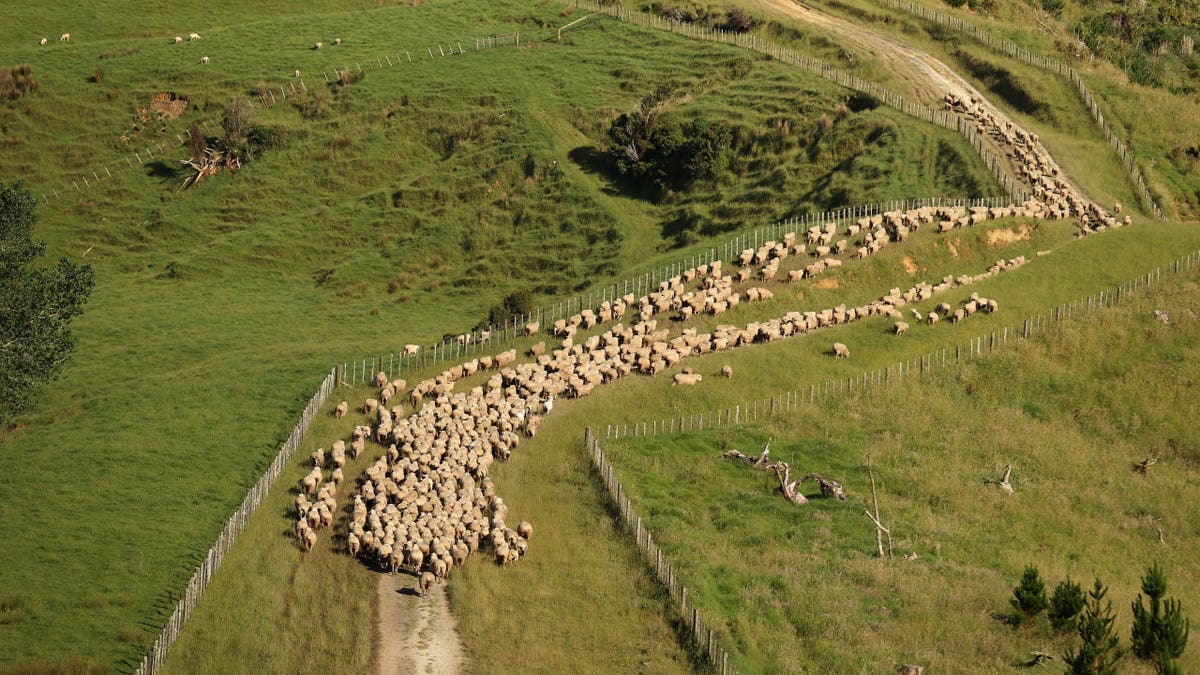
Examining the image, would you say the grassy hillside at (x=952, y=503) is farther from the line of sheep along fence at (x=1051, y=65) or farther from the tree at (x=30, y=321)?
the tree at (x=30, y=321)

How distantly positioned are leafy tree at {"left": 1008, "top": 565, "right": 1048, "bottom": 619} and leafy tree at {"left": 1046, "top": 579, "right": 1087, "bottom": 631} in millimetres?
464

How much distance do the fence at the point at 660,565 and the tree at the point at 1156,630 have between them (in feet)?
44.5

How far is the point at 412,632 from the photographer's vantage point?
160ft

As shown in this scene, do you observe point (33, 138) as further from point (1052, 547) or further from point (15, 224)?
point (1052, 547)

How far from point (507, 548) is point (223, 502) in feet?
51.0

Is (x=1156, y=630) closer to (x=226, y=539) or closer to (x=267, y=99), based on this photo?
(x=226, y=539)

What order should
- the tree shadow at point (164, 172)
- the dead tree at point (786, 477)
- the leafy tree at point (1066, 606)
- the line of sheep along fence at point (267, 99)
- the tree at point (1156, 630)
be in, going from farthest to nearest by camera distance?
the tree shadow at point (164, 172)
the line of sheep along fence at point (267, 99)
the dead tree at point (786, 477)
the leafy tree at point (1066, 606)
the tree at point (1156, 630)

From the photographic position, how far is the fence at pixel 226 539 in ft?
157

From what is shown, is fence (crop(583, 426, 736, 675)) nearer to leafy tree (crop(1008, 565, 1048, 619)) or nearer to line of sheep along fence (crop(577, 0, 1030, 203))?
leafy tree (crop(1008, 565, 1048, 619))

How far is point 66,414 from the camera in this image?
75.0 metres

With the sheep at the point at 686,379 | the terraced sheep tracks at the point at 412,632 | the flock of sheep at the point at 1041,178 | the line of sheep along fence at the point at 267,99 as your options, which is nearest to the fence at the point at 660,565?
the sheep at the point at 686,379

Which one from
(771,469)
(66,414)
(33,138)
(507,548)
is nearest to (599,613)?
(507,548)

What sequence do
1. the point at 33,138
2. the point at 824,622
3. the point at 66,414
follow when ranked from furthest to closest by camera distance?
the point at 33,138 → the point at 66,414 → the point at 824,622

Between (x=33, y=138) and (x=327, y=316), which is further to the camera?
(x=33, y=138)
